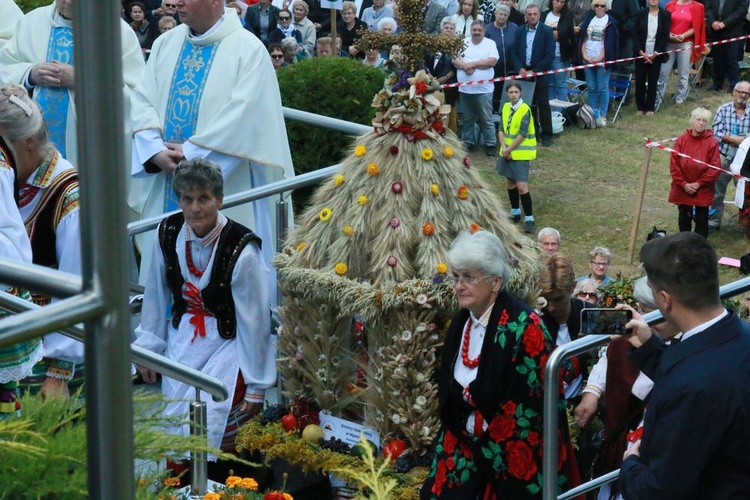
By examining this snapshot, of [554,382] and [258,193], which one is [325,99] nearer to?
[258,193]

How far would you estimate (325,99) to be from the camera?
9.21 metres

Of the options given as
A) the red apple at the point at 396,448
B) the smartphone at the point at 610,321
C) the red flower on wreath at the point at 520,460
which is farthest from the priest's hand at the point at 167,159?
the smartphone at the point at 610,321

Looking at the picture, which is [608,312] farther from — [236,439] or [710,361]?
[236,439]

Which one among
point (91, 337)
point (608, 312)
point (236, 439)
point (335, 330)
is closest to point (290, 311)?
point (335, 330)

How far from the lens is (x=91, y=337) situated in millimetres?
1308

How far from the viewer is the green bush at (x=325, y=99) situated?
892cm

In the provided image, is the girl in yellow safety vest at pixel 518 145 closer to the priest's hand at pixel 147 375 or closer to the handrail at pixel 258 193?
the handrail at pixel 258 193

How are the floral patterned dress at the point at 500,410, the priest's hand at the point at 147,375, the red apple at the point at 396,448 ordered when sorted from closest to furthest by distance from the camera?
the floral patterned dress at the point at 500,410
the red apple at the point at 396,448
the priest's hand at the point at 147,375

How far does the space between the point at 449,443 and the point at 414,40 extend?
5.87 feet

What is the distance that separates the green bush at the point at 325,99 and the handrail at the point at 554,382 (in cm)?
496

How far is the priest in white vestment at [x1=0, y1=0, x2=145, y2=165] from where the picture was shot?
696 cm

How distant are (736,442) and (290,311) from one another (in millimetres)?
2581

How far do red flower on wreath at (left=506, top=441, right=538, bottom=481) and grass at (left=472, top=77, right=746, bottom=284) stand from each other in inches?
282

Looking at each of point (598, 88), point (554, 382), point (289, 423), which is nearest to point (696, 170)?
point (598, 88)
